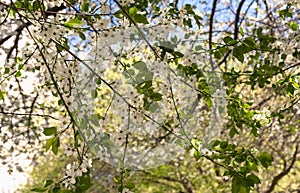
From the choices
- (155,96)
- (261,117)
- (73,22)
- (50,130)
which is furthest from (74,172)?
(261,117)

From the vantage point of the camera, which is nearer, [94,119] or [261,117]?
[94,119]

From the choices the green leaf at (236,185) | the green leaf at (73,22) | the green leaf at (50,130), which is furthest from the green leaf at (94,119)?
the green leaf at (236,185)

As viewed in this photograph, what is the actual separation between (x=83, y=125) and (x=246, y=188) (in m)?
0.51

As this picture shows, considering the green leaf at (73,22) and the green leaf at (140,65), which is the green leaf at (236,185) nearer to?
the green leaf at (140,65)

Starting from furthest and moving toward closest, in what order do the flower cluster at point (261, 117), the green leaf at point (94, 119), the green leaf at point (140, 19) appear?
the flower cluster at point (261, 117) < the green leaf at point (140, 19) < the green leaf at point (94, 119)

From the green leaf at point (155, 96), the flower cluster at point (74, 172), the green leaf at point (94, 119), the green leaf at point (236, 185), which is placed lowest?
the green leaf at point (236, 185)

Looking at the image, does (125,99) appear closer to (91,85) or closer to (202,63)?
(91,85)

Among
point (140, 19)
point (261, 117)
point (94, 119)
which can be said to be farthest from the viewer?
point (261, 117)

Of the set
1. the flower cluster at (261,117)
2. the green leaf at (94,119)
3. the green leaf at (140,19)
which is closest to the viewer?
the green leaf at (94,119)

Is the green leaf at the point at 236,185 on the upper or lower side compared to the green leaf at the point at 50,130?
lower

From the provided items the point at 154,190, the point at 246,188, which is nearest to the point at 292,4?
the point at 246,188

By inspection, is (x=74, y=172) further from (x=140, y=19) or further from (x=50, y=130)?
(x=140, y=19)

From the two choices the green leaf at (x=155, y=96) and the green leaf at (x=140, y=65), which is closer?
the green leaf at (x=140, y=65)

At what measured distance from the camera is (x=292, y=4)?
6.45 ft
